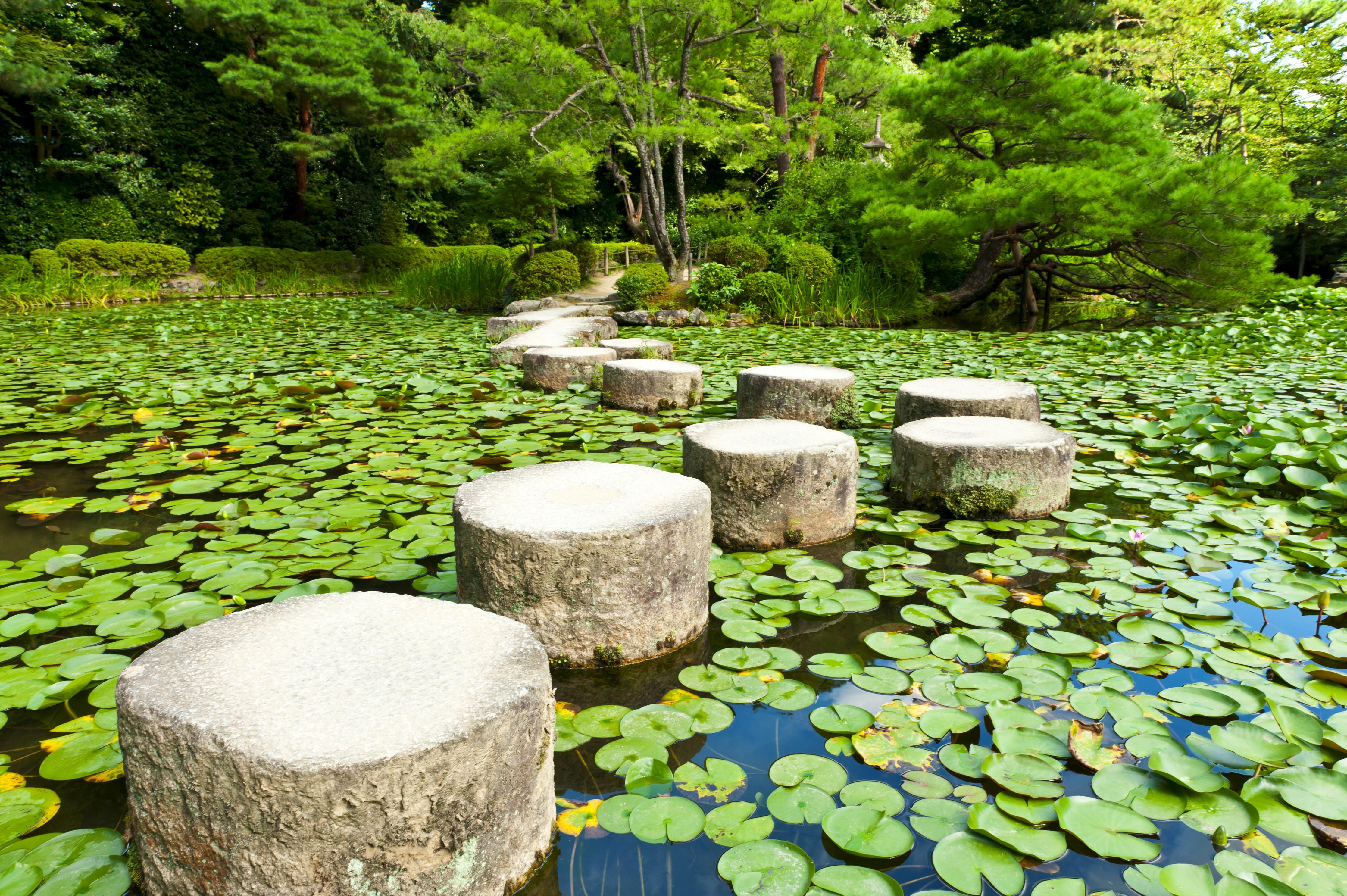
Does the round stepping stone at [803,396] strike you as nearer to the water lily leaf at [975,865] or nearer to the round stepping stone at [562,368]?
the round stepping stone at [562,368]

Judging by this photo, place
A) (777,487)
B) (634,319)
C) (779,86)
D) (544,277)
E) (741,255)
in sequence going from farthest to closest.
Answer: (779,86), (544,277), (741,255), (634,319), (777,487)

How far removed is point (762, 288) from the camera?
9.16 metres

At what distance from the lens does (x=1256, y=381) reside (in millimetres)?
4668

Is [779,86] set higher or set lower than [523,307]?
higher

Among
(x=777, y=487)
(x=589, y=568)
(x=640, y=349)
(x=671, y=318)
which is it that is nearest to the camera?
(x=589, y=568)

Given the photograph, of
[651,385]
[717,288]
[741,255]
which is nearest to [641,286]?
[717,288]

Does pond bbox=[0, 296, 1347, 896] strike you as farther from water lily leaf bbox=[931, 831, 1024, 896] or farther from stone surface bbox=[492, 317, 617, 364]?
stone surface bbox=[492, 317, 617, 364]

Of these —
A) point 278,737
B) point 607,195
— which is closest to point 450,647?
point 278,737

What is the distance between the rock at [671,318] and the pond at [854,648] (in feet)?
16.9

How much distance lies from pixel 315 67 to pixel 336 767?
16.6 meters

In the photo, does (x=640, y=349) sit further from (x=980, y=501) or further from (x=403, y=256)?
(x=403, y=256)

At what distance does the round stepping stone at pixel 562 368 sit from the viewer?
4793 millimetres

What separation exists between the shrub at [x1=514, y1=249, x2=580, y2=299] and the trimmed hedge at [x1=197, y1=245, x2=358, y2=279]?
6.95 meters

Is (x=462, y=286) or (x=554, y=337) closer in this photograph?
(x=554, y=337)
